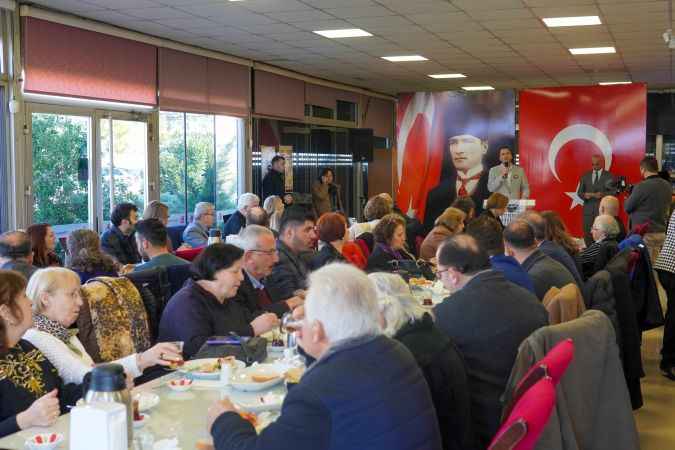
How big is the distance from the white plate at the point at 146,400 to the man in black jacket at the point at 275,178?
991 centimetres

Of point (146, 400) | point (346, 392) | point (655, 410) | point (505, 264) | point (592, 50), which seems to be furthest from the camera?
point (592, 50)

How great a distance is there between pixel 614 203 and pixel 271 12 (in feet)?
13.3

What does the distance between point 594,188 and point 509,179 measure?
1.29m

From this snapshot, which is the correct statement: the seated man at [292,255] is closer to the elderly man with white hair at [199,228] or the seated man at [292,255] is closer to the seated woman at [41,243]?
the seated woman at [41,243]

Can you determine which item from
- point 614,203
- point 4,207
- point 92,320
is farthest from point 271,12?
point 92,320

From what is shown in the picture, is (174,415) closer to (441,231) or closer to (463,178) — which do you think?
(441,231)

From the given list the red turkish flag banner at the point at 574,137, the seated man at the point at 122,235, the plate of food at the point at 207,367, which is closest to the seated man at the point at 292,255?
the plate of food at the point at 207,367

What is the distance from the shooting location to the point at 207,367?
3.30 metres

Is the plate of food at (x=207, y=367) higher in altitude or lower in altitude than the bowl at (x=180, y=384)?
A: higher

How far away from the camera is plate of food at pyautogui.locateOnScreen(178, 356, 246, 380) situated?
321 cm

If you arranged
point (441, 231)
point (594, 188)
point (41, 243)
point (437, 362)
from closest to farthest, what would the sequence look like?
point (437, 362), point (41, 243), point (441, 231), point (594, 188)

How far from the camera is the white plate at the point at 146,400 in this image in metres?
2.81

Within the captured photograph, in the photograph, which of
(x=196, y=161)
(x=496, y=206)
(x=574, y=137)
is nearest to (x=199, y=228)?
(x=196, y=161)

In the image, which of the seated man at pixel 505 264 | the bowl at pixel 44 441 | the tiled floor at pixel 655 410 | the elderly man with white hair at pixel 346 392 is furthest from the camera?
the tiled floor at pixel 655 410
